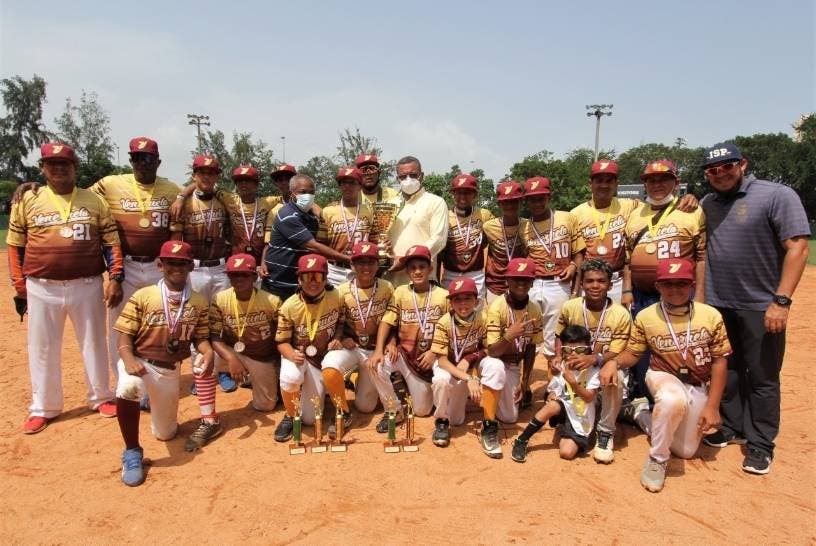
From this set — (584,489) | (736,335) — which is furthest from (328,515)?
(736,335)

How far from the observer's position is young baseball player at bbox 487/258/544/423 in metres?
5.14

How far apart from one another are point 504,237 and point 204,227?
3.64 m

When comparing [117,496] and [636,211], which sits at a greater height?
[636,211]

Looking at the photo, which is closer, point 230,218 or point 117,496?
point 117,496

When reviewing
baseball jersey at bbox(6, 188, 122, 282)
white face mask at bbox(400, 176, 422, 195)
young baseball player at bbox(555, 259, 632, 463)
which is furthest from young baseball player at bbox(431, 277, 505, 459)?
baseball jersey at bbox(6, 188, 122, 282)

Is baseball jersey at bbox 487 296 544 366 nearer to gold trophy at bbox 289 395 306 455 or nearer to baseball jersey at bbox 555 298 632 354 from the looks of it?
baseball jersey at bbox 555 298 632 354

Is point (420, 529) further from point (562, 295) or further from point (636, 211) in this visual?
point (636, 211)

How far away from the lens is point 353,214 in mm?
6434

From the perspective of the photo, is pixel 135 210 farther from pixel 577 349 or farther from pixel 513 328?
pixel 577 349

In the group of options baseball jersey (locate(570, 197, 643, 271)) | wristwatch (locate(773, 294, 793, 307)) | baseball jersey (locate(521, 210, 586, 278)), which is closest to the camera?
wristwatch (locate(773, 294, 793, 307))

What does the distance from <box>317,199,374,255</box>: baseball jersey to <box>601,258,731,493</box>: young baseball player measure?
3266 millimetres

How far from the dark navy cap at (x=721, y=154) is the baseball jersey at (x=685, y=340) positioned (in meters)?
1.30

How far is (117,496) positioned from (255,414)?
72.3 inches

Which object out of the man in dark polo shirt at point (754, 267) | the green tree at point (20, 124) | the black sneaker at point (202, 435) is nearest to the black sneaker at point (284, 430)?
the black sneaker at point (202, 435)
